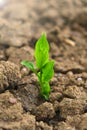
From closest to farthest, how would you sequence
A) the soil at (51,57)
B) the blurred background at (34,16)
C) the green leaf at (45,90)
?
the soil at (51,57) → the green leaf at (45,90) → the blurred background at (34,16)

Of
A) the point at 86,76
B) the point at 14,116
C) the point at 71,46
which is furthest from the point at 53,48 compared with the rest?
the point at 14,116

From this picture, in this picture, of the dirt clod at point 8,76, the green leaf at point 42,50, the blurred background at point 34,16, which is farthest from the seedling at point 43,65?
the blurred background at point 34,16

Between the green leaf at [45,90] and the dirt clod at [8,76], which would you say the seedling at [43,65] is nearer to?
the green leaf at [45,90]

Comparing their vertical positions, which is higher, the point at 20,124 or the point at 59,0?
the point at 59,0

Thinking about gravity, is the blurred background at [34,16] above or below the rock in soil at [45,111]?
above

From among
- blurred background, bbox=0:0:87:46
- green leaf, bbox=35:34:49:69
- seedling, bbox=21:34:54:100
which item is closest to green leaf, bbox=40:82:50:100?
seedling, bbox=21:34:54:100

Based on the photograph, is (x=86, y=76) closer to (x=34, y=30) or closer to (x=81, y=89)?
(x=81, y=89)
